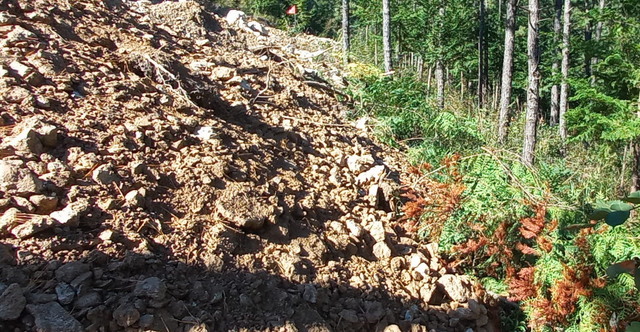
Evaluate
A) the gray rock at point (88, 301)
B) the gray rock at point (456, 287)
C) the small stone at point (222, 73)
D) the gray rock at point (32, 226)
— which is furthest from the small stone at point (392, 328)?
the small stone at point (222, 73)

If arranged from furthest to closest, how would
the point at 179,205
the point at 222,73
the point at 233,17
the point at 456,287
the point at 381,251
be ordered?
1. the point at 233,17
2. the point at 222,73
3. the point at 381,251
4. the point at 456,287
5. the point at 179,205

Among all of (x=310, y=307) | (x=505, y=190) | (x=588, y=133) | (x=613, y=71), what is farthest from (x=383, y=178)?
(x=613, y=71)

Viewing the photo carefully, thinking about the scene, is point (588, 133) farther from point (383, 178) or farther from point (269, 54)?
point (269, 54)

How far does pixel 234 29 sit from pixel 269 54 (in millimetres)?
1430

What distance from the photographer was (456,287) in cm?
346

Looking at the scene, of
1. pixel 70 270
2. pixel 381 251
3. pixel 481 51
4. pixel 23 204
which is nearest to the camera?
pixel 70 270

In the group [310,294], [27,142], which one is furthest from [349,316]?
[27,142]

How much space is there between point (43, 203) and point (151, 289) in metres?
0.83

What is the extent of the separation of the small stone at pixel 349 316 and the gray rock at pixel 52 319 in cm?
146

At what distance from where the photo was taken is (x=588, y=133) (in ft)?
21.4

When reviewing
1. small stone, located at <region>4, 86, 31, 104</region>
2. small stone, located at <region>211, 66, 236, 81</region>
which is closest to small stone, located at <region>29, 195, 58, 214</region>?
small stone, located at <region>4, 86, 31, 104</region>

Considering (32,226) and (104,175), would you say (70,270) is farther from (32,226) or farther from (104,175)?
(104,175)

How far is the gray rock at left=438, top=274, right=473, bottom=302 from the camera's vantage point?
342cm

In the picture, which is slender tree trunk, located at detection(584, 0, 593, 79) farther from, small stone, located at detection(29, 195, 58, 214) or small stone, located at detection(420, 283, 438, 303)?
small stone, located at detection(29, 195, 58, 214)
